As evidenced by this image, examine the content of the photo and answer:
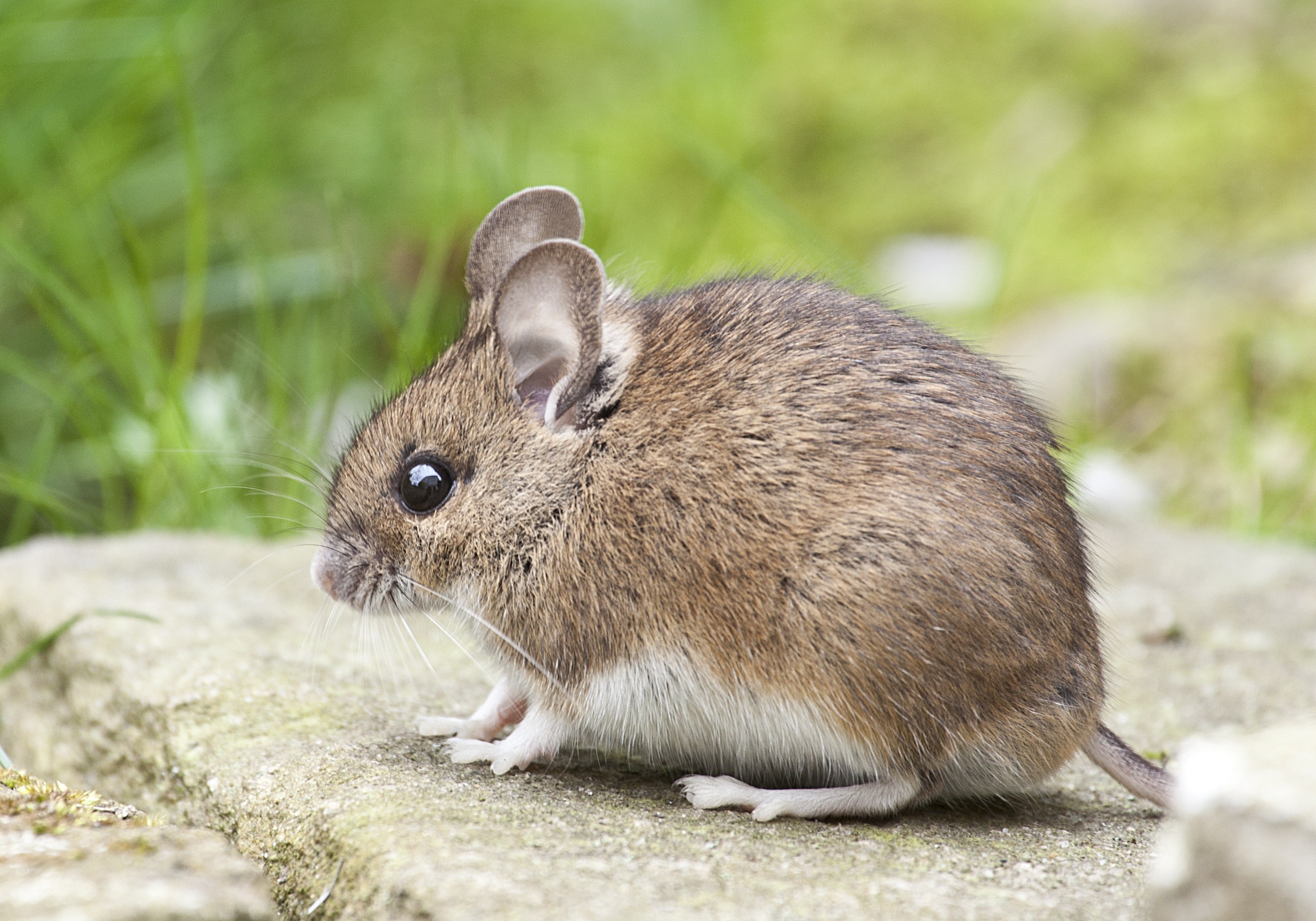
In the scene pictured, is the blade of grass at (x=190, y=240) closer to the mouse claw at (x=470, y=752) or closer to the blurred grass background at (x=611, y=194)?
the blurred grass background at (x=611, y=194)

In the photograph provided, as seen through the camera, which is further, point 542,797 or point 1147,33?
point 1147,33

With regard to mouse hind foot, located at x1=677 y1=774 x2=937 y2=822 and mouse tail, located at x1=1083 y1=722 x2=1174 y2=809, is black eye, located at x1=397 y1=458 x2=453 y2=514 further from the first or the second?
mouse tail, located at x1=1083 y1=722 x2=1174 y2=809

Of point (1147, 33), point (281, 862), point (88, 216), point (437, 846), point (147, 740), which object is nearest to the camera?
point (437, 846)

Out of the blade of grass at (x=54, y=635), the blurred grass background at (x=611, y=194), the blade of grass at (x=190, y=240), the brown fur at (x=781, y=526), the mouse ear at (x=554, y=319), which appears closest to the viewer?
the brown fur at (x=781, y=526)

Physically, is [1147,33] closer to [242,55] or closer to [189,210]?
[242,55]

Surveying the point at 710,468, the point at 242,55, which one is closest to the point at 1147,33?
the point at 242,55

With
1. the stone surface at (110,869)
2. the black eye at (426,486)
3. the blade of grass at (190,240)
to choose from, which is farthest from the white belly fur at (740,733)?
the blade of grass at (190,240)

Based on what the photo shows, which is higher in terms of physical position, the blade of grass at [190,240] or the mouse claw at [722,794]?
the blade of grass at [190,240]
